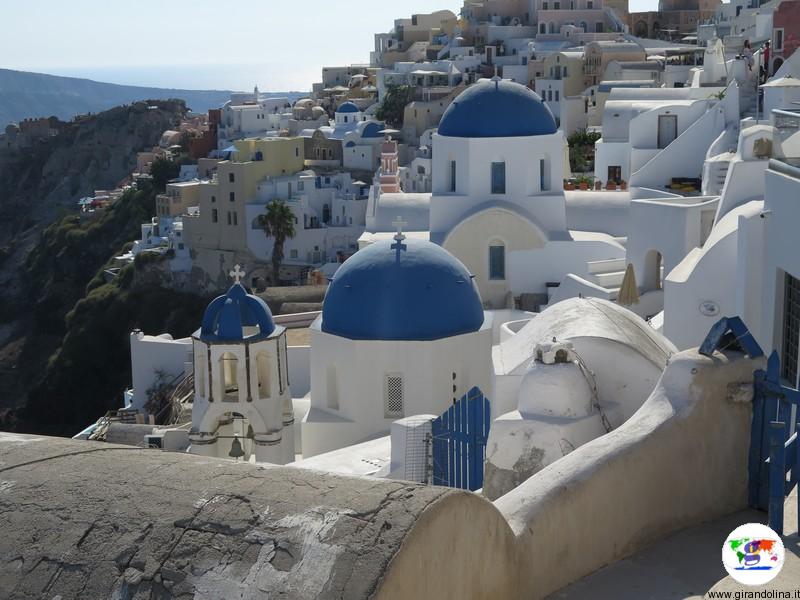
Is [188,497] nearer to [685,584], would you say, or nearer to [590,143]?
[685,584]

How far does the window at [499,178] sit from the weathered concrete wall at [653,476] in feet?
62.0

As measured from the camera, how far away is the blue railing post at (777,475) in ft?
17.2

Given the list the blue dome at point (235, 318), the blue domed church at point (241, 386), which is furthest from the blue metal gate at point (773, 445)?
the blue dome at point (235, 318)

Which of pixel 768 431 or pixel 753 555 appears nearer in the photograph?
pixel 753 555

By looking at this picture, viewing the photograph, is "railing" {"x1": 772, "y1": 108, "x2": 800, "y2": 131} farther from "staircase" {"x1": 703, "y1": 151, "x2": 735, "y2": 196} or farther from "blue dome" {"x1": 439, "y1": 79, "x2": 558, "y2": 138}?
"blue dome" {"x1": 439, "y1": 79, "x2": 558, "y2": 138}

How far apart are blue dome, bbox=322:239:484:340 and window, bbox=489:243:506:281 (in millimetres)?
7269

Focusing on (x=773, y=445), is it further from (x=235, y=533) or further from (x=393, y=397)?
(x=393, y=397)

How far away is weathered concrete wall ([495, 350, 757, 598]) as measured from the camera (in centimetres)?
507

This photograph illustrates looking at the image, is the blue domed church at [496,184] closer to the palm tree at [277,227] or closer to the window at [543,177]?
the window at [543,177]

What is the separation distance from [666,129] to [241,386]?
1759cm

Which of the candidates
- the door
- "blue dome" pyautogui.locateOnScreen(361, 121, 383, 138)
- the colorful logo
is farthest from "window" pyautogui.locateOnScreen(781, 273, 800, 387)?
"blue dome" pyautogui.locateOnScreen(361, 121, 383, 138)

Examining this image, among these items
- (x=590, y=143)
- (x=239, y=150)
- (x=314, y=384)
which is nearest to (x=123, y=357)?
(x=239, y=150)

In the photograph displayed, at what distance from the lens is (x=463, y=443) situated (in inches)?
428

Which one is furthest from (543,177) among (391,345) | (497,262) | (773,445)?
(773,445)
